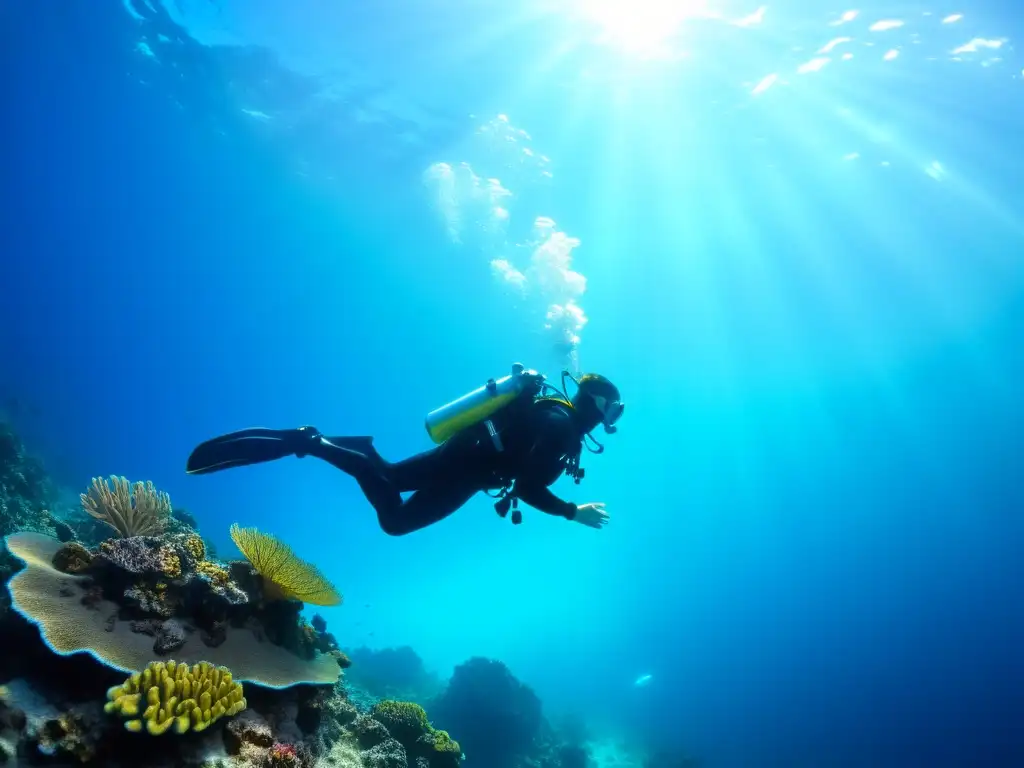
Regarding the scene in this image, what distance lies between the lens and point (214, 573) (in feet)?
13.9

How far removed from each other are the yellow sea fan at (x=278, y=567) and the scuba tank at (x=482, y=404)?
2.36 m

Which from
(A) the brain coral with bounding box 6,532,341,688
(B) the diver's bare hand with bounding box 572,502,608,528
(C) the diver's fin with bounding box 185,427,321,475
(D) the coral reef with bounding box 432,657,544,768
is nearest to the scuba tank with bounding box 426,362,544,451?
(C) the diver's fin with bounding box 185,427,321,475

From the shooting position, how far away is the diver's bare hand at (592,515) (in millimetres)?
6668

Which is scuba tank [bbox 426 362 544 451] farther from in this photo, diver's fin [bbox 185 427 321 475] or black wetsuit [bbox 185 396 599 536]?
diver's fin [bbox 185 427 321 475]

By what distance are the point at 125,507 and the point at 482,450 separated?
4470 mm

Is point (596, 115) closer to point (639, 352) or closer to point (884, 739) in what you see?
point (639, 352)

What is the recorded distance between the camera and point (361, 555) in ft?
268

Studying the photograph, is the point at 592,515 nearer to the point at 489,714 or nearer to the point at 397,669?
the point at 489,714

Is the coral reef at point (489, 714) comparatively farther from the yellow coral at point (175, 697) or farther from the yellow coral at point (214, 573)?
the yellow coral at point (175, 697)

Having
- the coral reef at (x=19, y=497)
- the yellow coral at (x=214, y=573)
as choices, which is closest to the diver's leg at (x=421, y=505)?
the yellow coral at (x=214, y=573)

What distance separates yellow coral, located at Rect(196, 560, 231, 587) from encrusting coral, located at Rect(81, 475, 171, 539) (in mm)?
2095

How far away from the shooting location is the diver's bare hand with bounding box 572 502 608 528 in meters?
6.67

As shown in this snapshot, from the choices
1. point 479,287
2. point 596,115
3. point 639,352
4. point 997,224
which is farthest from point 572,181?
point 997,224

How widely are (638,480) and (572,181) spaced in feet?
167
